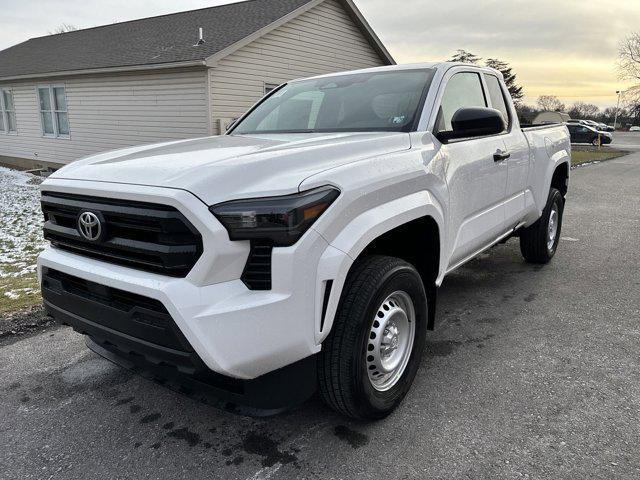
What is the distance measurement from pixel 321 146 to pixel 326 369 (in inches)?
43.6

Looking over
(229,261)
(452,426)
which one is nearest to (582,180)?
(452,426)

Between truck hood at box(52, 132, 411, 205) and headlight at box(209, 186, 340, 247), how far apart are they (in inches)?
1.9

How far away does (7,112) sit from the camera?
1881cm

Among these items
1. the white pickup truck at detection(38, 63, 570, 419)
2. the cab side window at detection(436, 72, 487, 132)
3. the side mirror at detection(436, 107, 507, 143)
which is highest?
the cab side window at detection(436, 72, 487, 132)

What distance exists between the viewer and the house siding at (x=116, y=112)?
1238cm

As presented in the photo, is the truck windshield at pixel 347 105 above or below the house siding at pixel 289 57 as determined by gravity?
below

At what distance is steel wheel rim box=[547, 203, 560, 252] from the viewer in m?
5.73

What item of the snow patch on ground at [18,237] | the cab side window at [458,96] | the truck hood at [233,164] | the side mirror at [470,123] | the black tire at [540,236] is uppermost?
the cab side window at [458,96]

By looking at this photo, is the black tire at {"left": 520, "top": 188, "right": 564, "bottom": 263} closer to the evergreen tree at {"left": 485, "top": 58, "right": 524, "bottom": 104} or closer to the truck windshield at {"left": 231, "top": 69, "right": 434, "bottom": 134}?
the truck windshield at {"left": 231, "top": 69, "right": 434, "bottom": 134}

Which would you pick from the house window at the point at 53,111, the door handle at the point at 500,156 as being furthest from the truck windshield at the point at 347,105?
the house window at the point at 53,111

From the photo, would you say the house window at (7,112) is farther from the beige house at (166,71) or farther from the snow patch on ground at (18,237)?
the snow patch on ground at (18,237)

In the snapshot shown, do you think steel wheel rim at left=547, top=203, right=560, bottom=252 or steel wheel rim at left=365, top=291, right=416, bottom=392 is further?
steel wheel rim at left=547, top=203, right=560, bottom=252

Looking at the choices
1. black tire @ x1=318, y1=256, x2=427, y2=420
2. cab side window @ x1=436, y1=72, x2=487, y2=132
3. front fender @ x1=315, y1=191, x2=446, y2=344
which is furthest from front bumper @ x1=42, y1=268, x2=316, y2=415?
cab side window @ x1=436, y1=72, x2=487, y2=132

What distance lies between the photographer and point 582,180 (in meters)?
14.5
